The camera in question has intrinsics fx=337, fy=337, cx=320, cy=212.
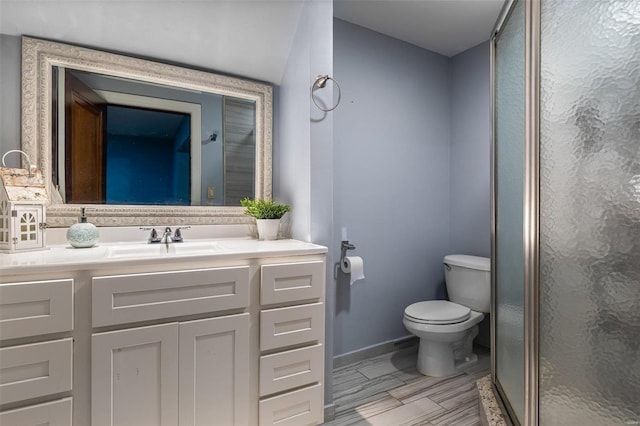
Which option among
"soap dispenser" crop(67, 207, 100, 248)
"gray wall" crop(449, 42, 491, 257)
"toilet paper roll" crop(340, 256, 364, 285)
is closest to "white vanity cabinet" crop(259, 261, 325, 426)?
"toilet paper roll" crop(340, 256, 364, 285)

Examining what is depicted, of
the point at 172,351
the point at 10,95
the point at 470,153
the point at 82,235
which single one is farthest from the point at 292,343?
the point at 470,153

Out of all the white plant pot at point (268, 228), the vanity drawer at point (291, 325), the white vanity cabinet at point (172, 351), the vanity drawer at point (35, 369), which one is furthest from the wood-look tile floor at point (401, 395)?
the vanity drawer at point (35, 369)

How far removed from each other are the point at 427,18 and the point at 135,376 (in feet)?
8.34

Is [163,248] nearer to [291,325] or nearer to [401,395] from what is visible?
[291,325]

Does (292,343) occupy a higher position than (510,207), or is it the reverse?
(510,207)

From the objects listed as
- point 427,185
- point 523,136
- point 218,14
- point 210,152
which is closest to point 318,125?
point 210,152

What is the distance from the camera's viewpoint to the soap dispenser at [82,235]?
142 centimetres

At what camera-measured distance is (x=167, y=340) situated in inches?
47.9

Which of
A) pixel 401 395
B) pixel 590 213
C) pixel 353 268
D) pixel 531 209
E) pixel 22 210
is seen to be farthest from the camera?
pixel 353 268

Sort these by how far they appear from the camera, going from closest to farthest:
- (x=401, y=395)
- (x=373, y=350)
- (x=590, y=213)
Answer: (x=590, y=213), (x=401, y=395), (x=373, y=350)

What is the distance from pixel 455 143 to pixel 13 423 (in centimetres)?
292

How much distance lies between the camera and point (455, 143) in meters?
2.74

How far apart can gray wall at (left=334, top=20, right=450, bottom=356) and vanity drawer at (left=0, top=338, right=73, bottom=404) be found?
1521 mm

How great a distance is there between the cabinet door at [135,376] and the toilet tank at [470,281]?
6.17 ft
